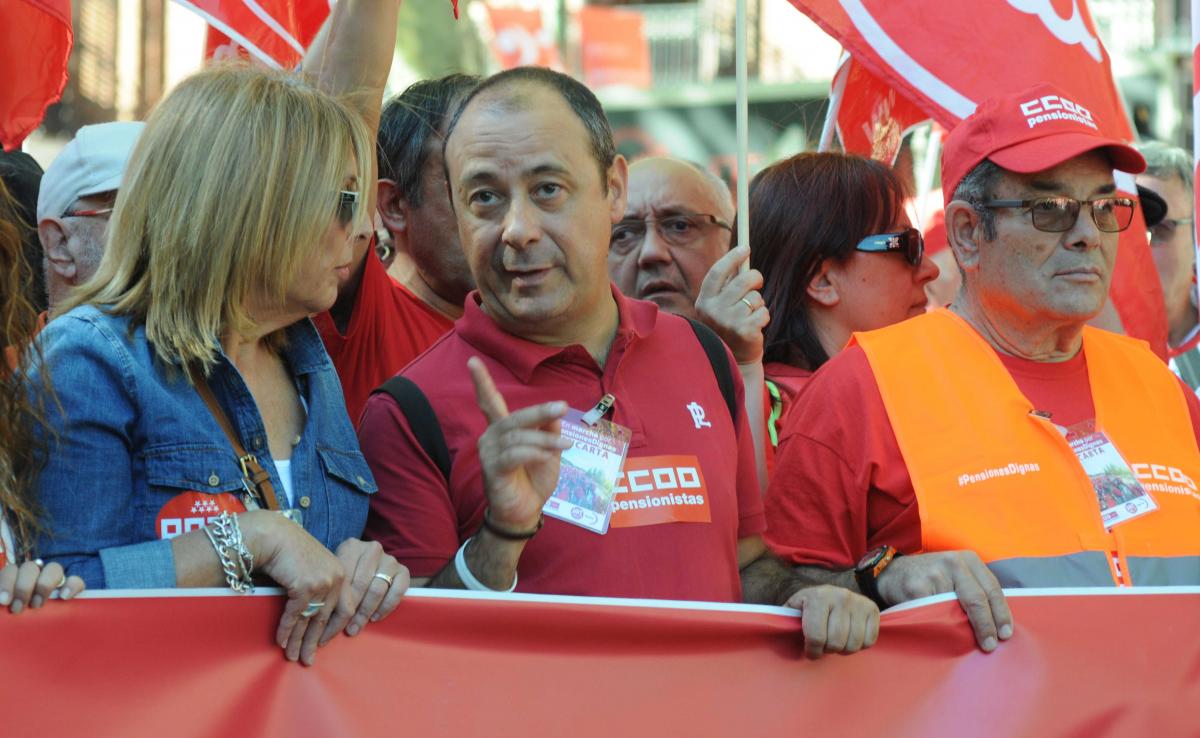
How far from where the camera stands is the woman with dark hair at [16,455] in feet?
7.43

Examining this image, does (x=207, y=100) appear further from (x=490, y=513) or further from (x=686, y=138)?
(x=686, y=138)

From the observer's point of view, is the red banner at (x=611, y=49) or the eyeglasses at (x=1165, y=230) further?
the red banner at (x=611, y=49)

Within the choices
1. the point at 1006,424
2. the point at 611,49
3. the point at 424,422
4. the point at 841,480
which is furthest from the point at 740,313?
the point at 611,49

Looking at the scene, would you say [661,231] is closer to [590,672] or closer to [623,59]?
[590,672]

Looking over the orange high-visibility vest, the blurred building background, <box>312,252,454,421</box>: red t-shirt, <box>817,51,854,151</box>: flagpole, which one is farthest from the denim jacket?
the blurred building background

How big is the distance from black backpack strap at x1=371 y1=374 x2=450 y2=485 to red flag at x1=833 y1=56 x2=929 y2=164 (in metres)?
2.37

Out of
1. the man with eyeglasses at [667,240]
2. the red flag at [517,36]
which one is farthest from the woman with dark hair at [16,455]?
the red flag at [517,36]

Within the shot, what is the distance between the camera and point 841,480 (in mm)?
3246

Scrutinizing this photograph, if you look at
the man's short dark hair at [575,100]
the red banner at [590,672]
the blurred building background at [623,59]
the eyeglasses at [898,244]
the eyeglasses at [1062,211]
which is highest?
the man's short dark hair at [575,100]

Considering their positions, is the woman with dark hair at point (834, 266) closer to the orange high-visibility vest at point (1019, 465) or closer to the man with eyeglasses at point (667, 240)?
the man with eyeglasses at point (667, 240)

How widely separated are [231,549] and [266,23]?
2086 millimetres

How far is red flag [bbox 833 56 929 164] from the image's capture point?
15.8ft

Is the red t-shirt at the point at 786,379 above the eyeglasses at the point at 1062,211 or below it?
below

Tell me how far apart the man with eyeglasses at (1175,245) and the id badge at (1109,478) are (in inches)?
101
